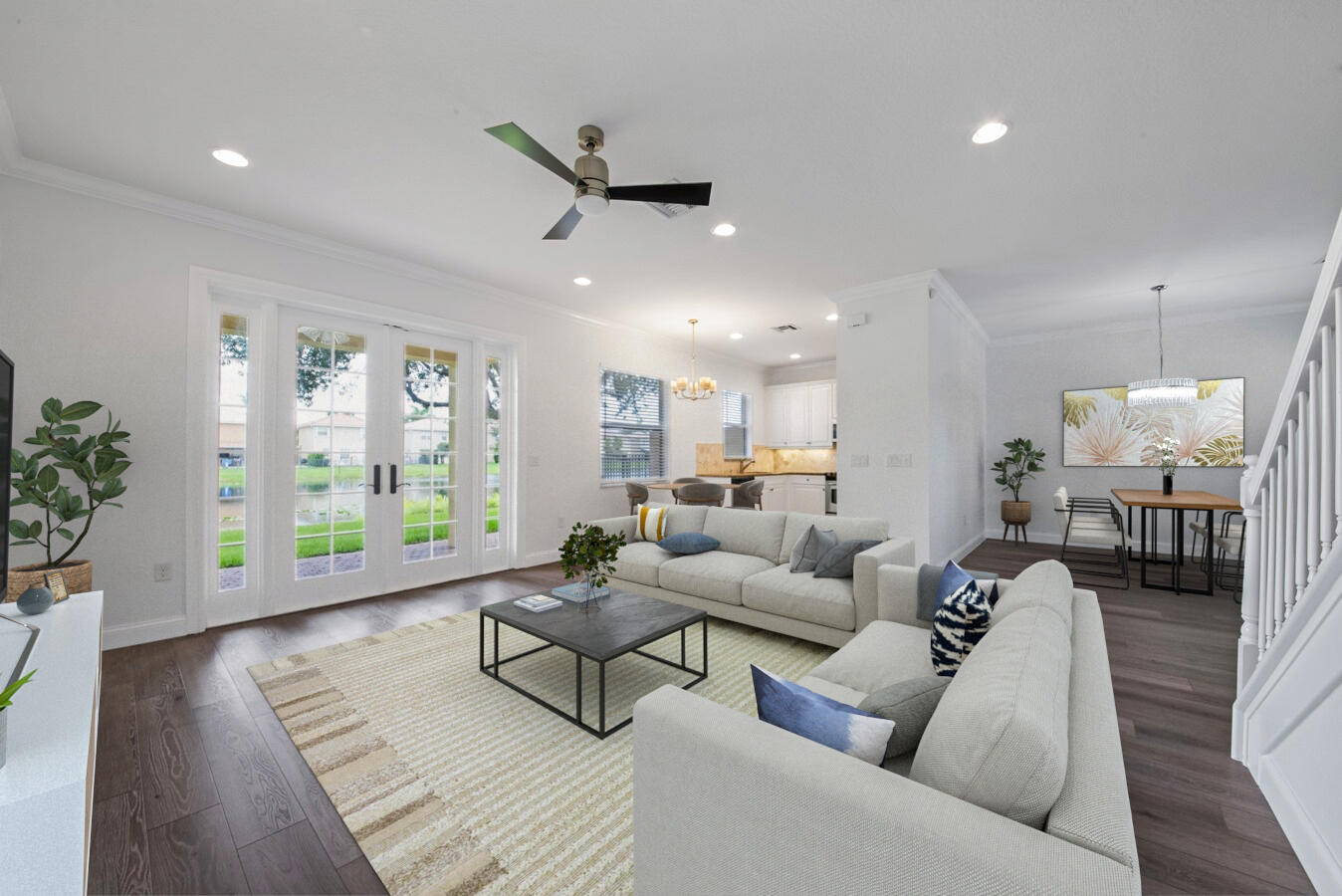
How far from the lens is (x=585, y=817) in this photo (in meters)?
1.70

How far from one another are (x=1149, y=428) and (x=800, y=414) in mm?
4264

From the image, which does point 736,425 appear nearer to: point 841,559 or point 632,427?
point 632,427

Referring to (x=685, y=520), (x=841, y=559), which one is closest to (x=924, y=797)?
(x=841, y=559)

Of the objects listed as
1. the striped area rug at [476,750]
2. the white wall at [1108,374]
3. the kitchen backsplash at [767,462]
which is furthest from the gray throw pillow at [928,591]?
the white wall at [1108,374]

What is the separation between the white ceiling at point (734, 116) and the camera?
1.94 m

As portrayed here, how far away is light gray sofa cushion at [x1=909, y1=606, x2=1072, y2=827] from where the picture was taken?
2.80 ft

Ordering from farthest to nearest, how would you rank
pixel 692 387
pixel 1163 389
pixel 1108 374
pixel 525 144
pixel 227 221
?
pixel 692 387 < pixel 1108 374 < pixel 1163 389 < pixel 227 221 < pixel 525 144

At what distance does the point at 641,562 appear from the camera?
12.6 ft

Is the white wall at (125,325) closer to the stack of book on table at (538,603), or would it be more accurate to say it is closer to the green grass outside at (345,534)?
the green grass outside at (345,534)

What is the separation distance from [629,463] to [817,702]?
550 cm

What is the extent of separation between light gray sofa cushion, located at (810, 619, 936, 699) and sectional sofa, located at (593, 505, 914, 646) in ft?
1.92

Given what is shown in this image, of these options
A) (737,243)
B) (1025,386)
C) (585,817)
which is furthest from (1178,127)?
(1025,386)

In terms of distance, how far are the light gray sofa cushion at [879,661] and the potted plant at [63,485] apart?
3.71 metres

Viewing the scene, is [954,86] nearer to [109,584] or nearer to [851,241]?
[851,241]
